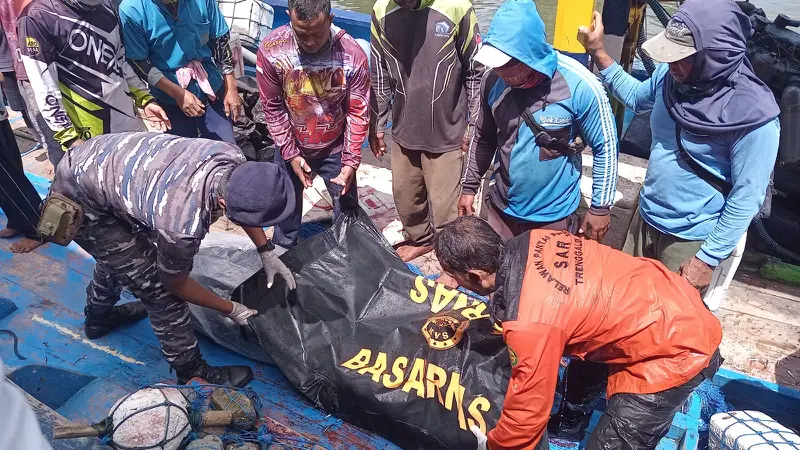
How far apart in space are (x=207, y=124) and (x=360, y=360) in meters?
→ 1.89

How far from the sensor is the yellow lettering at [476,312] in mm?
2496

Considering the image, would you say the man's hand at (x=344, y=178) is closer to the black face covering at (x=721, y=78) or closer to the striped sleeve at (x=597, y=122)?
the striped sleeve at (x=597, y=122)

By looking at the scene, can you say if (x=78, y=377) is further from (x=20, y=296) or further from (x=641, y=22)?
(x=641, y=22)

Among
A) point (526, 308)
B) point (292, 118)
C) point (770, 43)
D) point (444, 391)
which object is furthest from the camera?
point (770, 43)

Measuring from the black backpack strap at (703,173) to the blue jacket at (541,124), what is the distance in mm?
264

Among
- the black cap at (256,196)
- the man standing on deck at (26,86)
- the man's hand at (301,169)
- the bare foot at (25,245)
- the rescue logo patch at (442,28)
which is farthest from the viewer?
the bare foot at (25,245)

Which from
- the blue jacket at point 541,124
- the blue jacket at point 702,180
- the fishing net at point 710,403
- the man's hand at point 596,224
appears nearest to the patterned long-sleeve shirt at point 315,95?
the blue jacket at point 541,124

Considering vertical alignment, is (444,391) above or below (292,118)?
below

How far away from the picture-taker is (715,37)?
2.07 m

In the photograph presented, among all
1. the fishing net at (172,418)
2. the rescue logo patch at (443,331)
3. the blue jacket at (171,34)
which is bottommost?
the fishing net at (172,418)

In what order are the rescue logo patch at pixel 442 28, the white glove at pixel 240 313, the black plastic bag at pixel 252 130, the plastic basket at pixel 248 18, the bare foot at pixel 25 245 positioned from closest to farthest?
the white glove at pixel 240 313
the rescue logo patch at pixel 442 28
the bare foot at pixel 25 245
the black plastic bag at pixel 252 130
the plastic basket at pixel 248 18

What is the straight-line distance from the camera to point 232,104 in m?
3.51

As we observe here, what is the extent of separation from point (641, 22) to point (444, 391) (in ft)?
7.84

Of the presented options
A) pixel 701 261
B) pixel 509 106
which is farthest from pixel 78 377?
pixel 701 261
